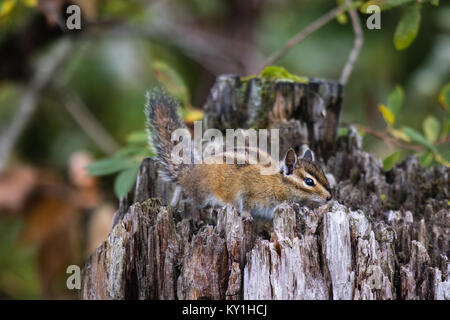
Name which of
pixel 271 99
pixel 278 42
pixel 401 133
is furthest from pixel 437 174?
pixel 278 42

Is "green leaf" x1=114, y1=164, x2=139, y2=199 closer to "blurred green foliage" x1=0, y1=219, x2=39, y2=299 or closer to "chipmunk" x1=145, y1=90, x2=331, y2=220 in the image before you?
"chipmunk" x1=145, y1=90, x2=331, y2=220

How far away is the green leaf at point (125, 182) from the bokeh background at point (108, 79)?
13.4 inches

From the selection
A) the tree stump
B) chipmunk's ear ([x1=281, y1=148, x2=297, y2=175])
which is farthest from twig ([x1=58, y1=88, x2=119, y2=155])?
the tree stump

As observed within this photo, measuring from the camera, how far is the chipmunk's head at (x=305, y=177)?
219cm

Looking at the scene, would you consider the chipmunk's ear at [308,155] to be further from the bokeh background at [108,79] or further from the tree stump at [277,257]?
the bokeh background at [108,79]

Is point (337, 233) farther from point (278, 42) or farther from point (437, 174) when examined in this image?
point (278, 42)

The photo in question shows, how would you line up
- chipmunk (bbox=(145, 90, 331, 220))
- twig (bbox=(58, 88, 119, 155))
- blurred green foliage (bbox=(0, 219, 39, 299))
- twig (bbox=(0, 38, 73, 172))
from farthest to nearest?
blurred green foliage (bbox=(0, 219, 39, 299))
twig (bbox=(58, 88, 119, 155))
twig (bbox=(0, 38, 73, 172))
chipmunk (bbox=(145, 90, 331, 220))

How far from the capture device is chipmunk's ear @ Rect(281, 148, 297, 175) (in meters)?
2.22

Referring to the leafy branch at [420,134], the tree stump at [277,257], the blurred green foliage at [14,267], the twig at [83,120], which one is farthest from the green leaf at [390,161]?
the blurred green foliage at [14,267]

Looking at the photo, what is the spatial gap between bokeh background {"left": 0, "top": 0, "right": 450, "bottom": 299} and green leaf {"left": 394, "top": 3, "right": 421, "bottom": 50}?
96 centimetres

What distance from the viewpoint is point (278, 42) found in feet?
17.7

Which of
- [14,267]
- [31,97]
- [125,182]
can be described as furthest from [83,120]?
[125,182]

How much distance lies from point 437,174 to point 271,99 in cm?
74

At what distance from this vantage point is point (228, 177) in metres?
2.30
